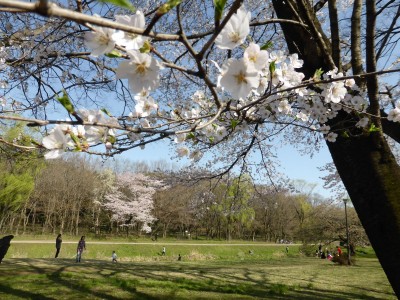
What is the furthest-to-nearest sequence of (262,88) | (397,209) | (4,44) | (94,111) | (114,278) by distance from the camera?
(114,278), (4,44), (397,209), (262,88), (94,111)

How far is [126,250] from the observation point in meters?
20.7

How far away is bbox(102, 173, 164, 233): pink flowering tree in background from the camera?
3116 centimetres

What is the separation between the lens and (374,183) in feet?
8.07

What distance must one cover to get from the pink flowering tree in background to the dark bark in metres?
28.3

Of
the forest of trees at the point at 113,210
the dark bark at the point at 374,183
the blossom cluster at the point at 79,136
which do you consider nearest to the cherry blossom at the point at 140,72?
the blossom cluster at the point at 79,136

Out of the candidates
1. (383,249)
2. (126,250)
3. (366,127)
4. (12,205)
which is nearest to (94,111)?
(366,127)

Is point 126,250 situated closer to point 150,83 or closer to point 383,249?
point 383,249

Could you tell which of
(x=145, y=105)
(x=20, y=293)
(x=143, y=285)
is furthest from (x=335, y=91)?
(x=143, y=285)

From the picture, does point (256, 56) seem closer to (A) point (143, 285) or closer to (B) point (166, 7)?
(B) point (166, 7)

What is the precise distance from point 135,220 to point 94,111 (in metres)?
32.0

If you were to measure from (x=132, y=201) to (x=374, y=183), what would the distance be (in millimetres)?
31300

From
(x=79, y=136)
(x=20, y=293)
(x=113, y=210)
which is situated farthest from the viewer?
(x=113, y=210)

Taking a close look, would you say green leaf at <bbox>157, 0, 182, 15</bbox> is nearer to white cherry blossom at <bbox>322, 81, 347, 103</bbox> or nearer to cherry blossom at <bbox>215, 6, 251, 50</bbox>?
cherry blossom at <bbox>215, 6, 251, 50</bbox>

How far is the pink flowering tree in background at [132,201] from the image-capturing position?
102 ft
